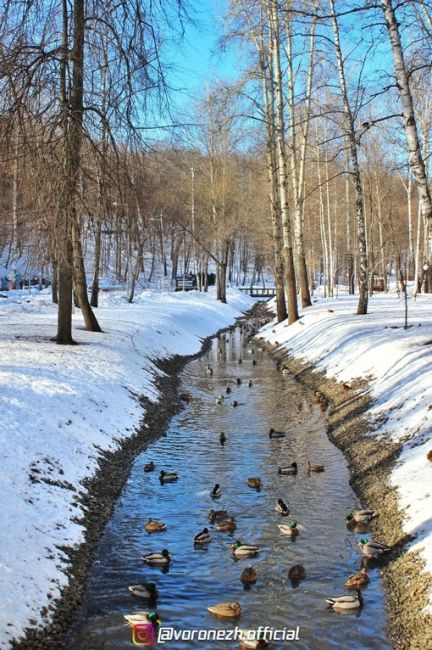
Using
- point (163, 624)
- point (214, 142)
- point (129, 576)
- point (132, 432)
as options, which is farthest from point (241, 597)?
point (214, 142)

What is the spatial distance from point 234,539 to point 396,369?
21.6 feet

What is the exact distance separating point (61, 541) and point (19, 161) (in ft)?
26.6

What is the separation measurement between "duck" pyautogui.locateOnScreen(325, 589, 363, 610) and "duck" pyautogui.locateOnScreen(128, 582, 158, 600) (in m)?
1.78

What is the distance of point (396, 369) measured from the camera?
42.4ft

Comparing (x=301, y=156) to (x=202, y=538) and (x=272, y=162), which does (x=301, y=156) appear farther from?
(x=202, y=538)

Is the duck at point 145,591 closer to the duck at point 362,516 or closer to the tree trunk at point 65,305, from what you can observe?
the duck at point 362,516

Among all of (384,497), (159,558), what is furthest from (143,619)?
(384,497)

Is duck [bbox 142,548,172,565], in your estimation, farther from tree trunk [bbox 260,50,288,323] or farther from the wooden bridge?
the wooden bridge

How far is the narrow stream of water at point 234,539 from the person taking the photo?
5.89m

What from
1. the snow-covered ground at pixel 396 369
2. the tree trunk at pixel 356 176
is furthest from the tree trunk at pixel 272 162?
the tree trunk at pixel 356 176

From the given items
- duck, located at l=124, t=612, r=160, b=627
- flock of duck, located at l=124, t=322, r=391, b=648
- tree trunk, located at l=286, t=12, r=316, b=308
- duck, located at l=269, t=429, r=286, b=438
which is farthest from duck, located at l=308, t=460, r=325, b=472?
tree trunk, located at l=286, t=12, r=316, b=308

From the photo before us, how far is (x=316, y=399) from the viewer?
1499cm

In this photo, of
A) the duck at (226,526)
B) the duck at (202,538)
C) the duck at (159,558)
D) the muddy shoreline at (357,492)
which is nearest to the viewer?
the muddy shoreline at (357,492)

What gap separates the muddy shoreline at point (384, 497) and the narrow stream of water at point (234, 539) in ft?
0.58
